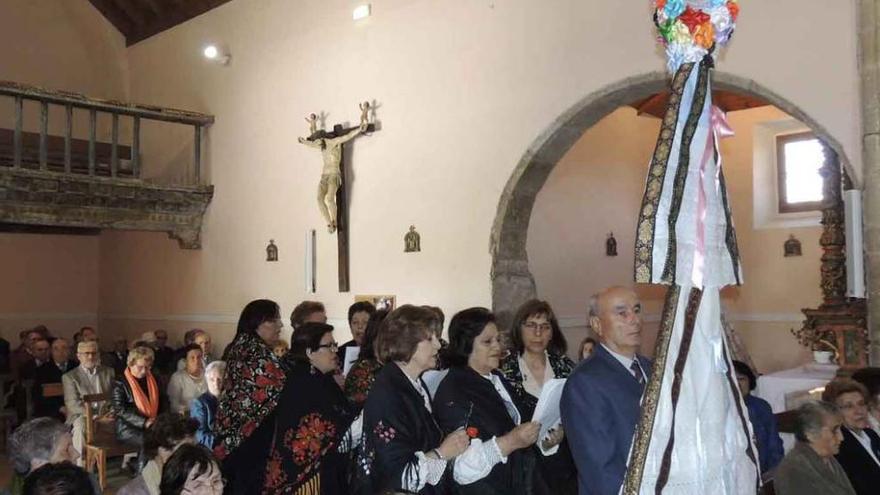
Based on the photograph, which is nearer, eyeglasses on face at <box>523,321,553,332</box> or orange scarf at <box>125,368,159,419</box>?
eyeglasses on face at <box>523,321,553,332</box>

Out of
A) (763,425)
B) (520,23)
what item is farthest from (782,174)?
(763,425)

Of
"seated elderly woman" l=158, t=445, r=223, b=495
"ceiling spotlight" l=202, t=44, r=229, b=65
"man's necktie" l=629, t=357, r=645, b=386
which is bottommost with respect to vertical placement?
"seated elderly woman" l=158, t=445, r=223, b=495

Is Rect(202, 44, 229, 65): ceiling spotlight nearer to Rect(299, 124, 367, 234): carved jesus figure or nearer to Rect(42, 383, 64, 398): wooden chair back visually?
Rect(299, 124, 367, 234): carved jesus figure

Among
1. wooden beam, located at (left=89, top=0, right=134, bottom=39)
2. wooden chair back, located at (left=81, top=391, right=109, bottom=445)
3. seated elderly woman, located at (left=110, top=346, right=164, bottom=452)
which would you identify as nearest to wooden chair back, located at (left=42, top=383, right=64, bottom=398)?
wooden chair back, located at (left=81, top=391, right=109, bottom=445)

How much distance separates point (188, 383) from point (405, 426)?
4.28 meters

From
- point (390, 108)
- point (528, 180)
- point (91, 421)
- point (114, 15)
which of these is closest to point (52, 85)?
point (114, 15)

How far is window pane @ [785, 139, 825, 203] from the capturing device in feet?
31.3

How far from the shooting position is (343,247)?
8297mm

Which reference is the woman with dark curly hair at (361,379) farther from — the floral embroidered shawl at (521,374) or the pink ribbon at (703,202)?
the pink ribbon at (703,202)

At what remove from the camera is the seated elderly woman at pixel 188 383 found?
6.61 metres

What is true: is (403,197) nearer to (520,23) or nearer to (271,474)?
(520,23)

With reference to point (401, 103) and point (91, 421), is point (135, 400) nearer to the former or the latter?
point (91, 421)

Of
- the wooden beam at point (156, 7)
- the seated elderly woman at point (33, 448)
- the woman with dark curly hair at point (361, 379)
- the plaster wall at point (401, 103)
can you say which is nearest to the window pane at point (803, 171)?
the plaster wall at point (401, 103)

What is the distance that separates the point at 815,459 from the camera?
338cm
